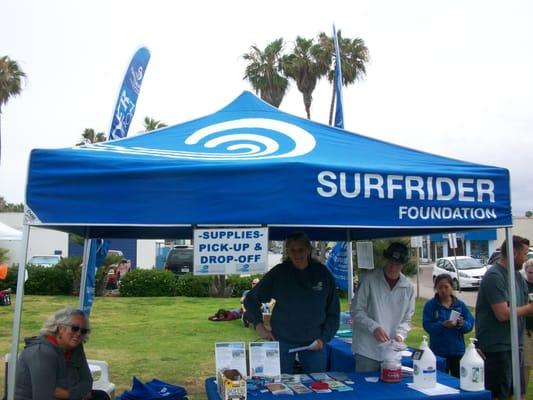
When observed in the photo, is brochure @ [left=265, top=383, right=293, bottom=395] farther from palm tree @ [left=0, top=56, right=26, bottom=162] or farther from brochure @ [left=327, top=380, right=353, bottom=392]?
palm tree @ [left=0, top=56, right=26, bottom=162]

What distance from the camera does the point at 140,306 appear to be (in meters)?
14.7

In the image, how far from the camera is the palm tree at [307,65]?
2294 cm

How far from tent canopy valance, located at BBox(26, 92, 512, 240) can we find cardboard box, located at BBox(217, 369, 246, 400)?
84 cm

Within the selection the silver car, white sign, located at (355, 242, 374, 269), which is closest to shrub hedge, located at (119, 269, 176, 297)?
the silver car

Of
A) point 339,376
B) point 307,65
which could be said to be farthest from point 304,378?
point 307,65

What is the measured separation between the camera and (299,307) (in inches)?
150

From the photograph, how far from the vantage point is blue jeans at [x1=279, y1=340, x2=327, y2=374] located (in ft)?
12.4

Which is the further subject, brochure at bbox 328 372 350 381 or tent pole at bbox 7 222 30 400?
brochure at bbox 328 372 350 381

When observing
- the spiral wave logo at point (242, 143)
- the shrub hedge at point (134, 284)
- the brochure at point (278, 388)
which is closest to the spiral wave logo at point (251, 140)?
the spiral wave logo at point (242, 143)

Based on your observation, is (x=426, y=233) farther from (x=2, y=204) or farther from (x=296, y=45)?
(x=2, y=204)

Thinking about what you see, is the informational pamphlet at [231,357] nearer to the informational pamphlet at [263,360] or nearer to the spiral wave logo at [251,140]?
the informational pamphlet at [263,360]

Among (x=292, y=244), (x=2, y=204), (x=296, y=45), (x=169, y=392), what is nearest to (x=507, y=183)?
(x=292, y=244)

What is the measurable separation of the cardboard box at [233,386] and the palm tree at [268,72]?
837 inches

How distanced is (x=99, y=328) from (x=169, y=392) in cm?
768
